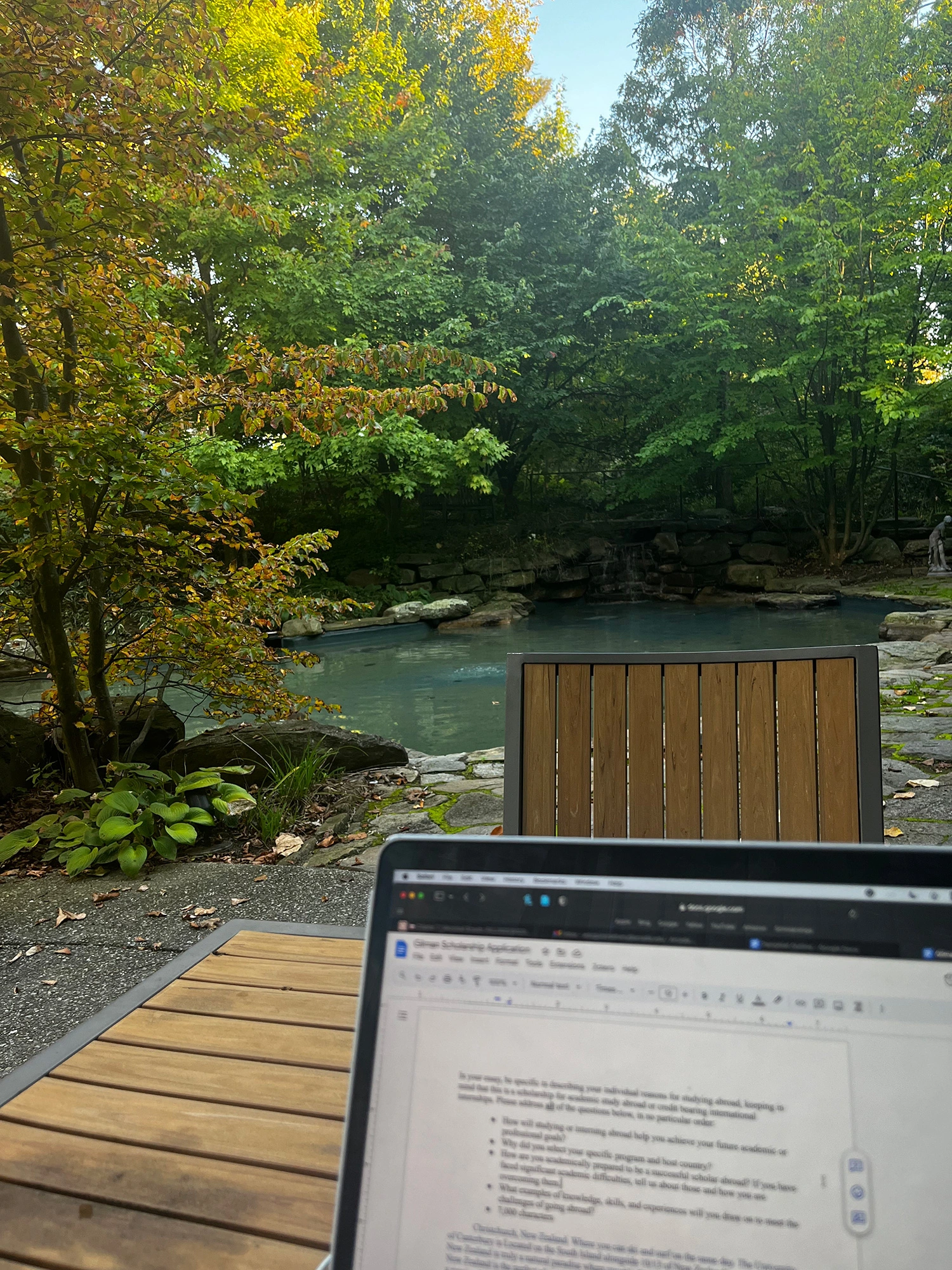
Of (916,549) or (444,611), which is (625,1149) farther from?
(916,549)

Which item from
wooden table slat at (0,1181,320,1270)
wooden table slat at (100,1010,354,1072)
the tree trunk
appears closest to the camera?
wooden table slat at (0,1181,320,1270)

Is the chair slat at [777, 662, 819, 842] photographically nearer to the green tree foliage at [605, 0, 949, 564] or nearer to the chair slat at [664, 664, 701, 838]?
the chair slat at [664, 664, 701, 838]

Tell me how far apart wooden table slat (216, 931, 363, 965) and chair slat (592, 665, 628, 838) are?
0.69 meters

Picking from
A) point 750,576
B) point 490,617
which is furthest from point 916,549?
point 490,617

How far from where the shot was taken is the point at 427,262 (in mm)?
13406

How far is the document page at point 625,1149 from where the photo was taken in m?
0.40

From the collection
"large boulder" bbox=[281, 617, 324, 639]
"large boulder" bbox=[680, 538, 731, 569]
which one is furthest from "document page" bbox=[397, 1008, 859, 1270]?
"large boulder" bbox=[680, 538, 731, 569]

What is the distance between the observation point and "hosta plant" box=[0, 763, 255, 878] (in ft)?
10.0

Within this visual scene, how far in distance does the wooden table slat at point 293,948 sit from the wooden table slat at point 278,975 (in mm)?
14

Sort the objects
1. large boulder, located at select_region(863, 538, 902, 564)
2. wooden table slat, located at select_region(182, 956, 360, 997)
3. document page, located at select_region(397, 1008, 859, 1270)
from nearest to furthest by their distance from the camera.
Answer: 1. document page, located at select_region(397, 1008, 859, 1270)
2. wooden table slat, located at select_region(182, 956, 360, 997)
3. large boulder, located at select_region(863, 538, 902, 564)

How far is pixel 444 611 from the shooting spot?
533 inches

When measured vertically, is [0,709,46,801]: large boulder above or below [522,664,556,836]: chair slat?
below

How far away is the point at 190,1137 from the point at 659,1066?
50 cm

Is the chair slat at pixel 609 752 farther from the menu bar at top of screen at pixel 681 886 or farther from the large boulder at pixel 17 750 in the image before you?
the large boulder at pixel 17 750
